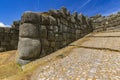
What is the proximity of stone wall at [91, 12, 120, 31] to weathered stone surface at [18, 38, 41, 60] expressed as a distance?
734 cm

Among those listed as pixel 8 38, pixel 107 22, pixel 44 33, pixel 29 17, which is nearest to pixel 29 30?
pixel 29 17

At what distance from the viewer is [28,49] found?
630cm

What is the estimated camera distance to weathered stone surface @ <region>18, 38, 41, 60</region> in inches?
248

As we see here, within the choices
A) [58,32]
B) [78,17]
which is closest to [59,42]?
[58,32]

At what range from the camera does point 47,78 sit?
4012mm

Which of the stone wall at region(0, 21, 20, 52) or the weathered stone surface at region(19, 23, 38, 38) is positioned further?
the stone wall at region(0, 21, 20, 52)

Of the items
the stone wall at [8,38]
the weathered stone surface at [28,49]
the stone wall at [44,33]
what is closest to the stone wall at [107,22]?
the stone wall at [44,33]

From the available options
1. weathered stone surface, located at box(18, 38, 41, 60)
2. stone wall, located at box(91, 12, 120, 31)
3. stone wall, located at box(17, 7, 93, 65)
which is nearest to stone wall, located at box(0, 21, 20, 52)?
stone wall, located at box(17, 7, 93, 65)

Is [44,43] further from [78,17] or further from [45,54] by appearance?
[78,17]

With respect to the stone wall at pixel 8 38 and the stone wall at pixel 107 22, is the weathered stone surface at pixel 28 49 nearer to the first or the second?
the stone wall at pixel 8 38

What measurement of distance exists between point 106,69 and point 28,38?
3.61 metres

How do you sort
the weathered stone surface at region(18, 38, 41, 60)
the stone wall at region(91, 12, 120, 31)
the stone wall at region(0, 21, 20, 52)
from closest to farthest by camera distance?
the weathered stone surface at region(18, 38, 41, 60) < the stone wall at region(0, 21, 20, 52) < the stone wall at region(91, 12, 120, 31)

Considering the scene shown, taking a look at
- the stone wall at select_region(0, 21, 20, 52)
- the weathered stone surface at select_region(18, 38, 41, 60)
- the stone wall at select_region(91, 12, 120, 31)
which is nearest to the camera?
the weathered stone surface at select_region(18, 38, 41, 60)

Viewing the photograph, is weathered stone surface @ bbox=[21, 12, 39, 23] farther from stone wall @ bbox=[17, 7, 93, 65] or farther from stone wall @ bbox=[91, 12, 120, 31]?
stone wall @ bbox=[91, 12, 120, 31]
